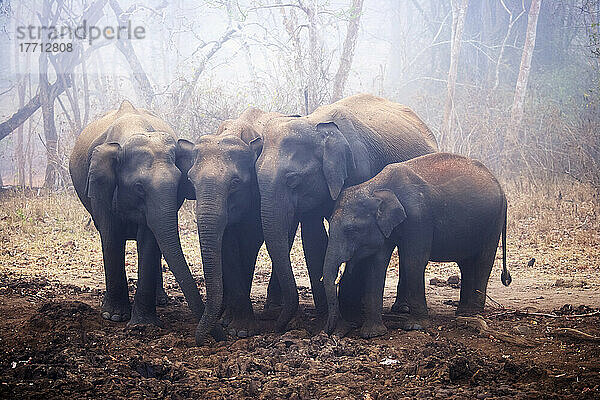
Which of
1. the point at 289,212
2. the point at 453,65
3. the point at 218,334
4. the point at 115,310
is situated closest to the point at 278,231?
the point at 289,212

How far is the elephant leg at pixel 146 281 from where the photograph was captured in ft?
23.1

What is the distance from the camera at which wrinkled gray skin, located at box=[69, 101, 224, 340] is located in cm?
658

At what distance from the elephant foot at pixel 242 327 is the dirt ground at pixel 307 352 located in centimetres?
18

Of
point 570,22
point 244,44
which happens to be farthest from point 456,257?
point 570,22

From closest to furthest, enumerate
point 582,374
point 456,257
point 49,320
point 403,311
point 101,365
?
point 582,374 → point 101,365 → point 49,320 → point 456,257 → point 403,311

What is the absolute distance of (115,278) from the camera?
7.41m

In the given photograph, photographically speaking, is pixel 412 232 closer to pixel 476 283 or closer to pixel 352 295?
pixel 352 295

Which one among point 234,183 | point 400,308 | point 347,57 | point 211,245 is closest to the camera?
point 211,245

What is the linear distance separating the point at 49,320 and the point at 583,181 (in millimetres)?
13040

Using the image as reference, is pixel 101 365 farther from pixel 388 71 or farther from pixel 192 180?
pixel 388 71

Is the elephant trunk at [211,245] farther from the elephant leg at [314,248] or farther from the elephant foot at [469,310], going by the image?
the elephant foot at [469,310]

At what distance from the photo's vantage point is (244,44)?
25438mm

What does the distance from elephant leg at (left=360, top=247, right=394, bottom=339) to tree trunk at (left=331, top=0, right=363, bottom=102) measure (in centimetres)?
1119

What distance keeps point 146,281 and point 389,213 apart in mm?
2562
